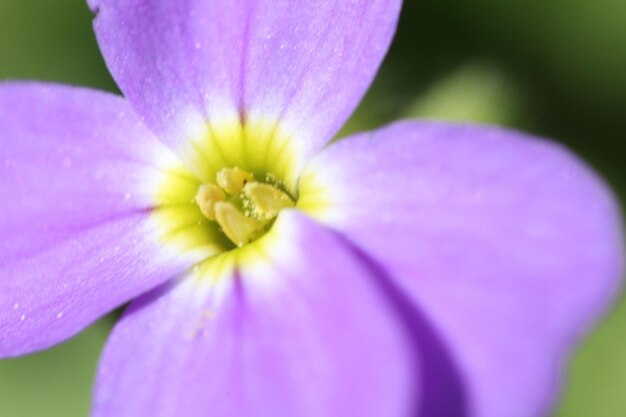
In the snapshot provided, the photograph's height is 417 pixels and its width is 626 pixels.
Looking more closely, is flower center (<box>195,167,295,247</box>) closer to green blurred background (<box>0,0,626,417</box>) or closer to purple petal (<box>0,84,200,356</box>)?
purple petal (<box>0,84,200,356</box>)

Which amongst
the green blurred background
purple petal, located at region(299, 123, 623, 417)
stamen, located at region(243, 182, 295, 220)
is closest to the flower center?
stamen, located at region(243, 182, 295, 220)

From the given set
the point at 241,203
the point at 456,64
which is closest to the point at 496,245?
the point at 241,203

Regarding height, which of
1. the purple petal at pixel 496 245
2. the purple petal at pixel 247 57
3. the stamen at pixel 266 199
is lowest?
the purple petal at pixel 496 245

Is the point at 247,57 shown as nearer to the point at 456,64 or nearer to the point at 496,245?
the point at 496,245

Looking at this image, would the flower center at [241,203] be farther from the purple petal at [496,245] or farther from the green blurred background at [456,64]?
the green blurred background at [456,64]

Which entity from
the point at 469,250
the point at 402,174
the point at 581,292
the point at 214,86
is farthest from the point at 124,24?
the point at 581,292

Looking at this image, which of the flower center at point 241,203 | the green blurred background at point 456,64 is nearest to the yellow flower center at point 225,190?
the flower center at point 241,203

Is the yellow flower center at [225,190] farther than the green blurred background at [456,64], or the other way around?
the green blurred background at [456,64]
